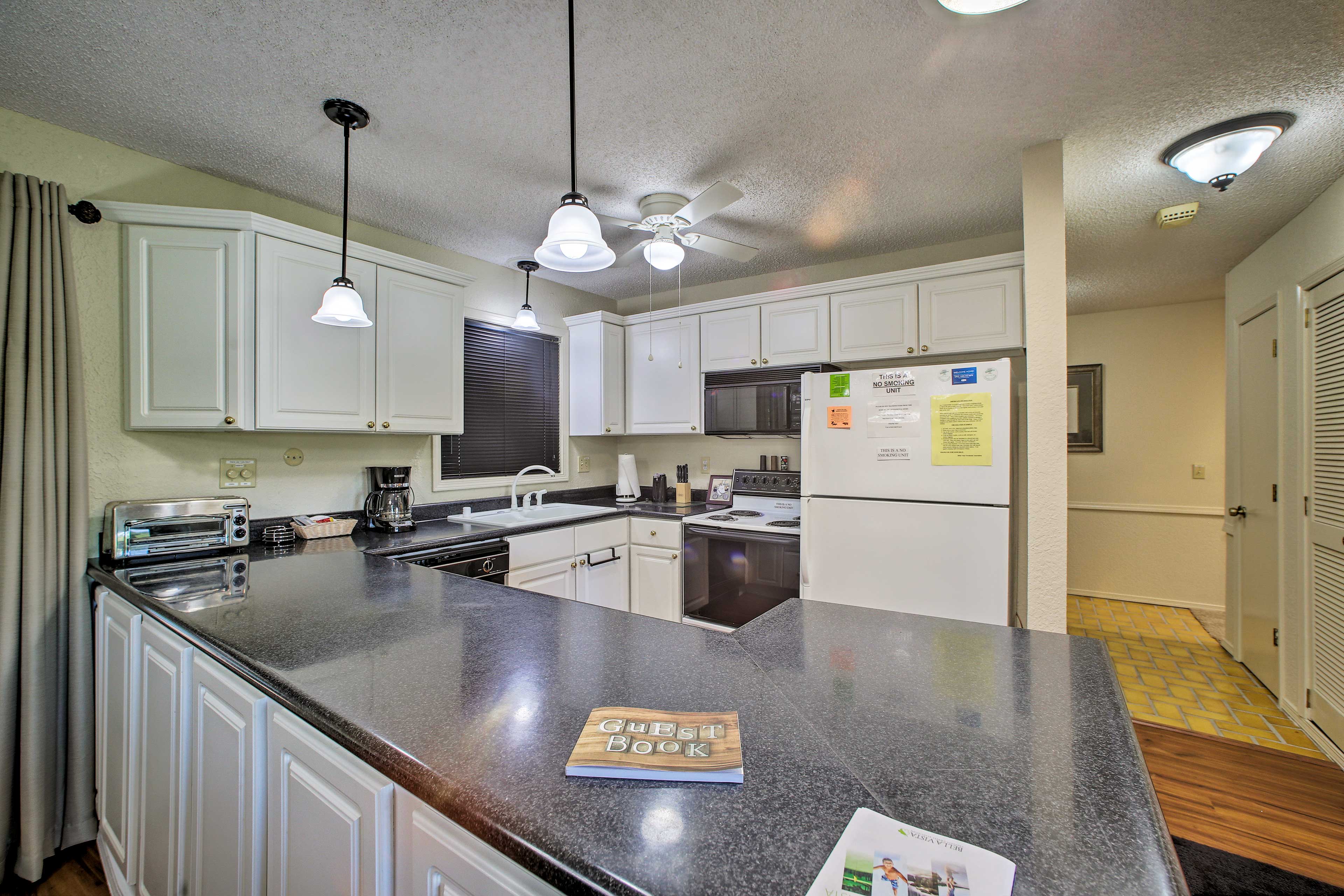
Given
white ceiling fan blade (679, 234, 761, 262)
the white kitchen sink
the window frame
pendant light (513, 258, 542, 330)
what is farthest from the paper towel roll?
white ceiling fan blade (679, 234, 761, 262)

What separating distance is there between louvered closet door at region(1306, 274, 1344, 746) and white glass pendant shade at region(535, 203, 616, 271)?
3.10m

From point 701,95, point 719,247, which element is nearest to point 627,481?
point 719,247

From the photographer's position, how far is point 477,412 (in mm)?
3305

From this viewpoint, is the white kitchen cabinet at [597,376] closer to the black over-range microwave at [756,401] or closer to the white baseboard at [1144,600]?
the black over-range microwave at [756,401]

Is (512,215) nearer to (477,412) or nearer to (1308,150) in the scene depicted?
(477,412)

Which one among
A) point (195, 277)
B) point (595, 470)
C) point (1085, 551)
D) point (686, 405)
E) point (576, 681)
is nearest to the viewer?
point (576, 681)

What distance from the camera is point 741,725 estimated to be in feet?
2.52

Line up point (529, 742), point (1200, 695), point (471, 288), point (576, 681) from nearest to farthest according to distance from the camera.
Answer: point (529, 742)
point (576, 681)
point (1200, 695)
point (471, 288)

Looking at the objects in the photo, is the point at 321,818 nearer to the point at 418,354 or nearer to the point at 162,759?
the point at 162,759

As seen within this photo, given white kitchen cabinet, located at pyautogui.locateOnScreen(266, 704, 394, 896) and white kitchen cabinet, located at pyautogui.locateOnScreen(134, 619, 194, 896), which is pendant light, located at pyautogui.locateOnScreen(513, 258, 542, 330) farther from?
white kitchen cabinet, located at pyautogui.locateOnScreen(266, 704, 394, 896)

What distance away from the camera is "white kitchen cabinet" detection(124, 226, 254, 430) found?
1.98 metres

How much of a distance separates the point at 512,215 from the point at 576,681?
240cm

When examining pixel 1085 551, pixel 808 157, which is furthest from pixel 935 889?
pixel 1085 551

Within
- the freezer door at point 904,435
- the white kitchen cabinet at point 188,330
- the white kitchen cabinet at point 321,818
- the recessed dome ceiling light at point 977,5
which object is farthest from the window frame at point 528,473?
the recessed dome ceiling light at point 977,5
